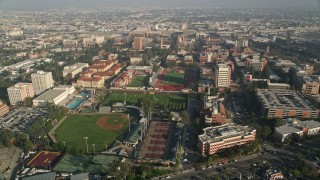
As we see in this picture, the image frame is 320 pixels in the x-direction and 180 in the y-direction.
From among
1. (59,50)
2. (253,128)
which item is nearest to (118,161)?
(253,128)

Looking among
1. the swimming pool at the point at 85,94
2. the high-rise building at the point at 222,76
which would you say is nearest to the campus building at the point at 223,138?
the high-rise building at the point at 222,76

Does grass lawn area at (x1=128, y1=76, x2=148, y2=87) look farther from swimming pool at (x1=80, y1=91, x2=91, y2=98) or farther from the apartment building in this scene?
swimming pool at (x1=80, y1=91, x2=91, y2=98)

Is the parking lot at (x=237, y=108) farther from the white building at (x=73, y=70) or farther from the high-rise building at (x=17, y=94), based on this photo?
the white building at (x=73, y=70)

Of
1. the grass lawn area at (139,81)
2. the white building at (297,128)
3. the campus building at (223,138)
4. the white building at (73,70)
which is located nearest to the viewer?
the campus building at (223,138)

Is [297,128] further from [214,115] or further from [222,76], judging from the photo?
[222,76]

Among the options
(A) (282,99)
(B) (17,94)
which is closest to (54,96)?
(B) (17,94)

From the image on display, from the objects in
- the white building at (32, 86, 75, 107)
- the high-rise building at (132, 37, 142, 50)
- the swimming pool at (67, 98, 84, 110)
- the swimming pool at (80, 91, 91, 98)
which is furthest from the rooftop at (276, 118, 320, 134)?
the high-rise building at (132, 37, 142, 50)
